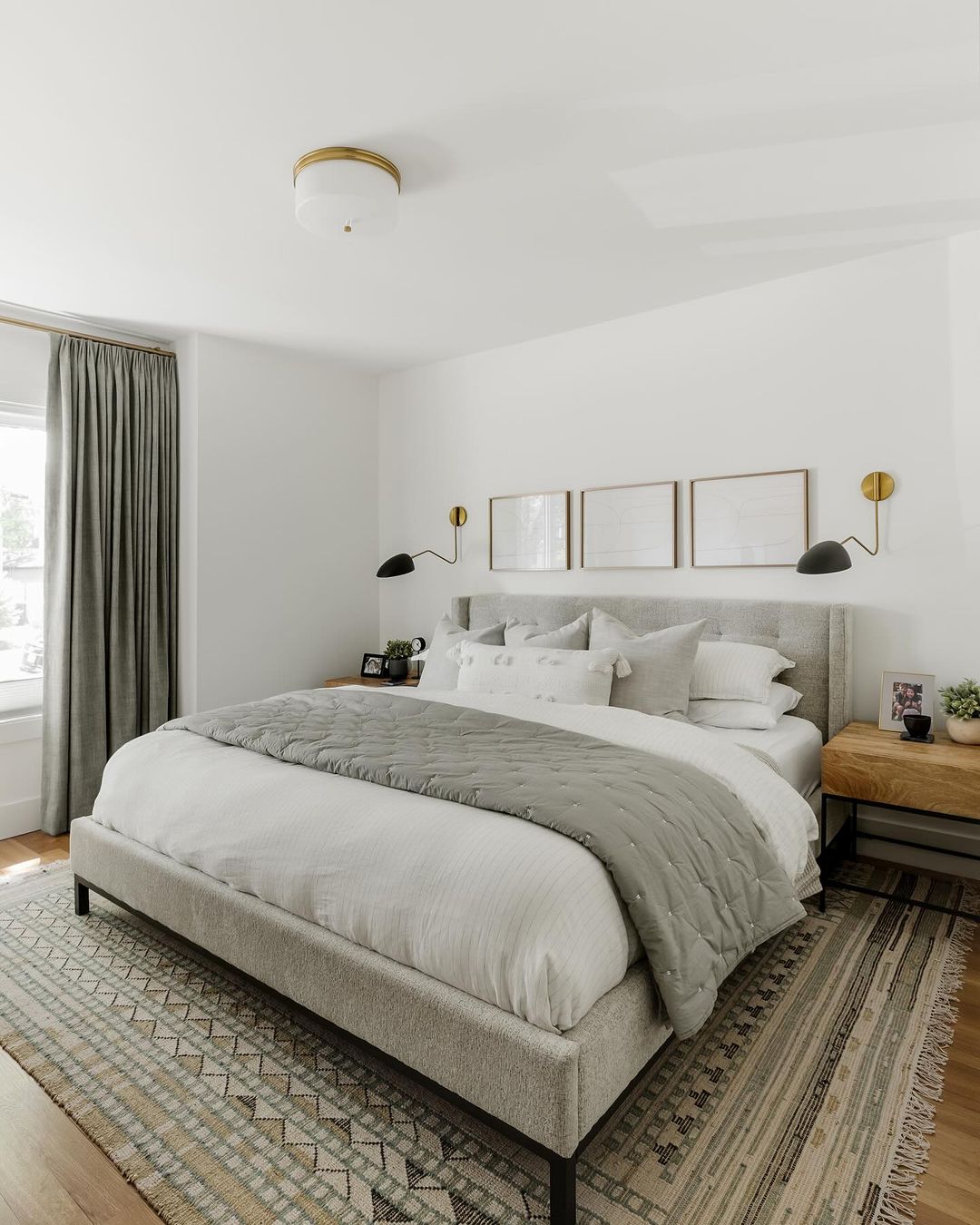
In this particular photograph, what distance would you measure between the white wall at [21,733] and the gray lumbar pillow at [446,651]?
77.7 inches

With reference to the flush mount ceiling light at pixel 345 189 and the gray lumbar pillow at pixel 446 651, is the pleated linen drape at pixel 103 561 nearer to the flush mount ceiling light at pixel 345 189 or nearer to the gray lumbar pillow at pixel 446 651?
the gray lumbar pillow at pixel 446 651

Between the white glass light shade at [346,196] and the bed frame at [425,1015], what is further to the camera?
the white glass light shade at [346,196]

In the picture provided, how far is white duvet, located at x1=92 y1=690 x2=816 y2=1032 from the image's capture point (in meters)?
1.45

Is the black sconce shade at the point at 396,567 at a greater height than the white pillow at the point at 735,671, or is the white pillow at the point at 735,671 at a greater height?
the black sconce shade at the point at 396,567

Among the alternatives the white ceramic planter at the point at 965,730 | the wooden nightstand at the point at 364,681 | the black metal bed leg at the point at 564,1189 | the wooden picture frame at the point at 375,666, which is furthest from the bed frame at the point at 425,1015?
the wooden picture frame at the point at 375,666

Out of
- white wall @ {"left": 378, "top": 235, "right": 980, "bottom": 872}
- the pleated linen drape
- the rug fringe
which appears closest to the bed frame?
the rug fringe

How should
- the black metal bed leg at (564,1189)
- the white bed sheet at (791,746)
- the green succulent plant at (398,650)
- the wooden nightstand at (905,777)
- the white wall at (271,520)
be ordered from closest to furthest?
the black metal bed leg at (564,1189), the wooden nightstand at (905,777), the white bed sheet at (791,746), the white wall at (271,520), the green succulent plant at (398,650)

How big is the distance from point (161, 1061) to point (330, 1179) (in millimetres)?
631

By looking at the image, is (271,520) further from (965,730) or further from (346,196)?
(965,730)

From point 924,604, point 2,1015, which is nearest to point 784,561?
point 924,604

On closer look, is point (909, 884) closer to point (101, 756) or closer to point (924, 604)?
point (924, 604)

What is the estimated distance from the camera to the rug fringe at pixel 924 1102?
144cm

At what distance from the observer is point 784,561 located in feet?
10.8

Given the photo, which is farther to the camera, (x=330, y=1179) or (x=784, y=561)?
(x=784, y=561)
